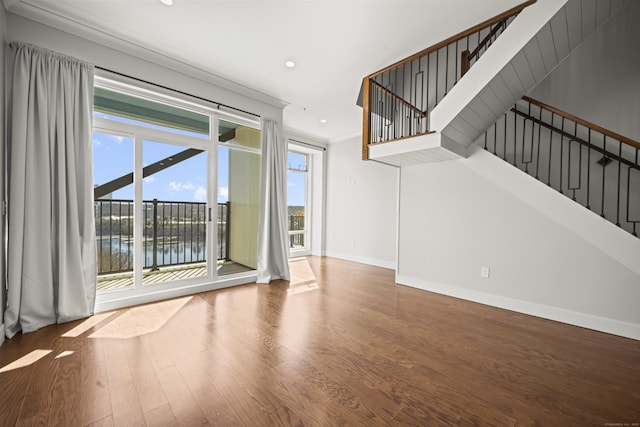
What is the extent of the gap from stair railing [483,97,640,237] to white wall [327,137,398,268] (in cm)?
224

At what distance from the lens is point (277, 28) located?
279 cm

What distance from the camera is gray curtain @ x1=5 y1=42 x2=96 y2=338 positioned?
242 centimetres

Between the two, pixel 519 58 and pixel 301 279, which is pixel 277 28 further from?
pixel 301 279

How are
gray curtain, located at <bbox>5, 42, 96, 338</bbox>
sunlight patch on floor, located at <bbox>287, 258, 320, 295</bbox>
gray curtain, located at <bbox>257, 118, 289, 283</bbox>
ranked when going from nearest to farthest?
gray curtain, located at <bbox>5, 42, 96, 338</bbox> < sunlight patch on floor, located at <bbox>287, 258, 320, 295</bbox> < gray curtain, located at <bbox>257, 118, 289, 283</bbox>

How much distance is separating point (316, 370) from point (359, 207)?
462 centimetres

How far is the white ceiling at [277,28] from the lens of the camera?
98.1 inches

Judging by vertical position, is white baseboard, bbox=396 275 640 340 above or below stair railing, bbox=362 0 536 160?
below

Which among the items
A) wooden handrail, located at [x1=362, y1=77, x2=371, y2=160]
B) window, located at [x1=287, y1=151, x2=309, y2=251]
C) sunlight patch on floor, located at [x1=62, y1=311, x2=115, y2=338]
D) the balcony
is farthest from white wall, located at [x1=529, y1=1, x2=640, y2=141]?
sunlight patch on floor, located at [x1=62, y1=311, x2=115, y2=338]

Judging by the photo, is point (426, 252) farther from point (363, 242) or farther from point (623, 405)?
point (623, 405)

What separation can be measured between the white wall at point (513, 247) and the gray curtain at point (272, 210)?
205 centimetres

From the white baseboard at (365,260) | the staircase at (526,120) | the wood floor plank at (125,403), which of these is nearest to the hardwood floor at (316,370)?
the wood floor plank at (125,403)

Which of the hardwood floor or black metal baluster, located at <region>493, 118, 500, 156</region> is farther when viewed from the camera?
black metal baluster, located at <region>493, 118, 500, 156</region>

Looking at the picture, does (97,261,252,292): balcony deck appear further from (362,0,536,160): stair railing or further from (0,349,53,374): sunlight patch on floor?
(362,0,536,160): stair railing

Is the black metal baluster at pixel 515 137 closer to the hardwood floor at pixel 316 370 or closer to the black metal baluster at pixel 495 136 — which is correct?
the black metal baluster at pixel 495 136
